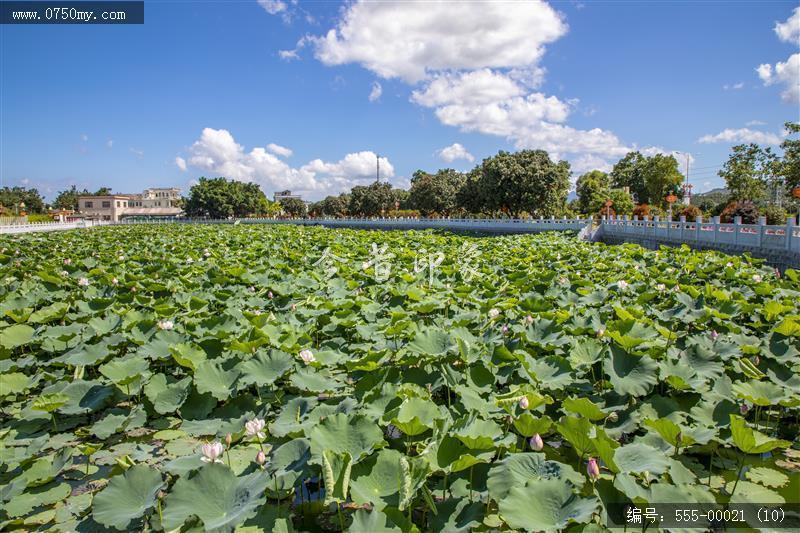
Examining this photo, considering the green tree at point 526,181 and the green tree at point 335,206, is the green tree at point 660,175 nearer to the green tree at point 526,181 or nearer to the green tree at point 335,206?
the green tree at point 526,181

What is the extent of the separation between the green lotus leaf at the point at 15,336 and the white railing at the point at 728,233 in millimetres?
12094

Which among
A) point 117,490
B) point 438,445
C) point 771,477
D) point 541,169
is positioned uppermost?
point 541,169

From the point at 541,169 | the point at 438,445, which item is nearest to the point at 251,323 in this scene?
the point at 438,445

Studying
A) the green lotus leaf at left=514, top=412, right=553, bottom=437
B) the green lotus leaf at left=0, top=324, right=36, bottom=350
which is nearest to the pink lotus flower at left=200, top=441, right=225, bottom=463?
the green lotus leaf at left=514, top=412, right=553, bottom=437

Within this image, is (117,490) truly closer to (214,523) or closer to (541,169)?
(214,523)

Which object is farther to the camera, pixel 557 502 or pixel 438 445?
pixel 438 445

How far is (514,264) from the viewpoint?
8344 millimetres

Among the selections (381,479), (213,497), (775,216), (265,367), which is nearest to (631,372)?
(381,479)

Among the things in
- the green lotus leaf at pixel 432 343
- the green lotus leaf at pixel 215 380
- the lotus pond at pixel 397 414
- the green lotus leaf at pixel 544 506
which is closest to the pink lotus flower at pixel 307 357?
the lotus pond at pixel 397 414

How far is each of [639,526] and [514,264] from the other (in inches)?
267

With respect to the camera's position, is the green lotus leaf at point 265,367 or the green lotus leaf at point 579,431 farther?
the green lotus leaf at point 265,367

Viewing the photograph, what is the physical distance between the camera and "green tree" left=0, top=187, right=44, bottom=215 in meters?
72.8

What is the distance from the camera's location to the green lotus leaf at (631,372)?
2559 millimetres

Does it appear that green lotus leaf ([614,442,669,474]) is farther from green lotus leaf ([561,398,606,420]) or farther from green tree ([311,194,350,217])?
green tree ([311,194,350,217])
